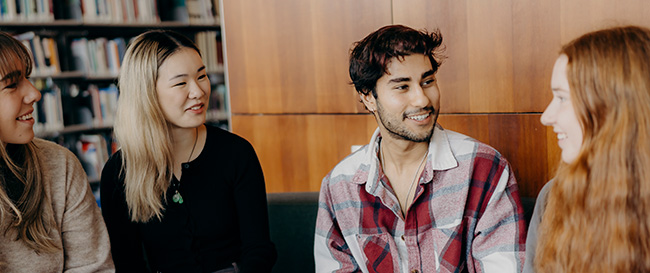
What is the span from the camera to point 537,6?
6.12ft

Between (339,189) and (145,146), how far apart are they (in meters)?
0.66

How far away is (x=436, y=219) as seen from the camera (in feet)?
5.51

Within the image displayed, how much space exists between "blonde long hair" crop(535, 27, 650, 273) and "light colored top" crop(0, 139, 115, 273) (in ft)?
4.33

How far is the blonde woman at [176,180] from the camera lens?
1818 mm

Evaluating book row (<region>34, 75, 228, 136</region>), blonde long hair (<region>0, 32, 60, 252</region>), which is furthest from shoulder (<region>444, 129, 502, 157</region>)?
book row (<region>34, 75, 228, 136</region>)

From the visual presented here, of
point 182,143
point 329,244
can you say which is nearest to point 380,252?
point 329,244

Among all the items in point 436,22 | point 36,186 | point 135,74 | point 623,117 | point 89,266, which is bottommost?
point 89,266

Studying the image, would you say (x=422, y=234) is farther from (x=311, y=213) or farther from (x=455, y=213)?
(x=311, y=213)

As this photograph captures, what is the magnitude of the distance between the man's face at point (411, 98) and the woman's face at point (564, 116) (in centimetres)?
50

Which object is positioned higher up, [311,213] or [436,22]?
[436,22]

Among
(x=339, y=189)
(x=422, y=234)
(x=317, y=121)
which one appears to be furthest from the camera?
(x=317, y=121)

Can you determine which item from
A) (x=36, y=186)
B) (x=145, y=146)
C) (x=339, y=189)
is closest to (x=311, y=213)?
(x=339, y=189)

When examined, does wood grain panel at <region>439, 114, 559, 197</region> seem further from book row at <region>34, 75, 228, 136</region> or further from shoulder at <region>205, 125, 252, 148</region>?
book row at <region>34, 75, 228, 136</region>

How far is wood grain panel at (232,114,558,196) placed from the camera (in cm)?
197
